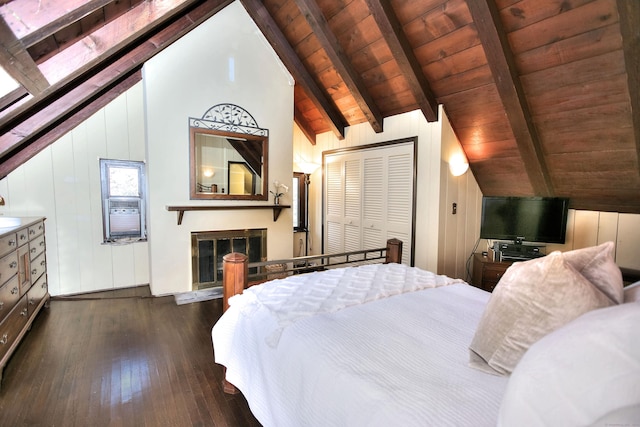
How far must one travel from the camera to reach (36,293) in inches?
115

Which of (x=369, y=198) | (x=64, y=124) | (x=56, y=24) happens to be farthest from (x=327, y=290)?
(x=64, y=124)

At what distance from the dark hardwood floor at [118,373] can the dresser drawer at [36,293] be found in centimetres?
17

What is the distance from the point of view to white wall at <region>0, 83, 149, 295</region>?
11.2 ft

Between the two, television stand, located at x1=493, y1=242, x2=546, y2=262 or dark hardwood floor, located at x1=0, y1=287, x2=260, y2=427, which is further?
television stand, located at x1=493, y1=242, x2=546, y2=262

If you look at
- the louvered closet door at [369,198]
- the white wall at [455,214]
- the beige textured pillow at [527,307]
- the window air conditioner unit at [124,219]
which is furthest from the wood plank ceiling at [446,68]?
the beige textured pillow at [527,307]

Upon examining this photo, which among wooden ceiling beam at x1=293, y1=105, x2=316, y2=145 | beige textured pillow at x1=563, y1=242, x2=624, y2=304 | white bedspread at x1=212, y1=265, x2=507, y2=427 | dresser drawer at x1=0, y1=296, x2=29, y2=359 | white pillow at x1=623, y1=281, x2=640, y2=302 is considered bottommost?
dresser drawer at x1=0, y1=296, x2=29, y2=359

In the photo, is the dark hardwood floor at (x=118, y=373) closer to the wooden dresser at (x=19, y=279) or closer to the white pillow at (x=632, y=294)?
the wooden dresser at (x=19, y=279)

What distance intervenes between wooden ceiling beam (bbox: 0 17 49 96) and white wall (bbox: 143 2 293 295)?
160 centimetres

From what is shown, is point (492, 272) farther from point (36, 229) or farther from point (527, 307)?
point (36, 229)

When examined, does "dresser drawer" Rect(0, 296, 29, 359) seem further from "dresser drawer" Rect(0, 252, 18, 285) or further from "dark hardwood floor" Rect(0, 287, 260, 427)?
"dresser drawer" Rect(0, 252, 18, 285)

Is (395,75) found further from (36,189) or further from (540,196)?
(36,189)

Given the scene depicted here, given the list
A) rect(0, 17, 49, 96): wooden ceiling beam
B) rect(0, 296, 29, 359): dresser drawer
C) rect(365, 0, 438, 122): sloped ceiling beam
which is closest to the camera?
rect(0, 17, 49, 96): wooden ceiling beam

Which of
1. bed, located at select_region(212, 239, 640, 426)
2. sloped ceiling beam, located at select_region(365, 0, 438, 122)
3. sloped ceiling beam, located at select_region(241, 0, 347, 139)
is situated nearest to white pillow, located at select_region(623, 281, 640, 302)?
bed, located at select_region(212, 239, 640, 426)

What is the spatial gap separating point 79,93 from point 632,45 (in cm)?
440
